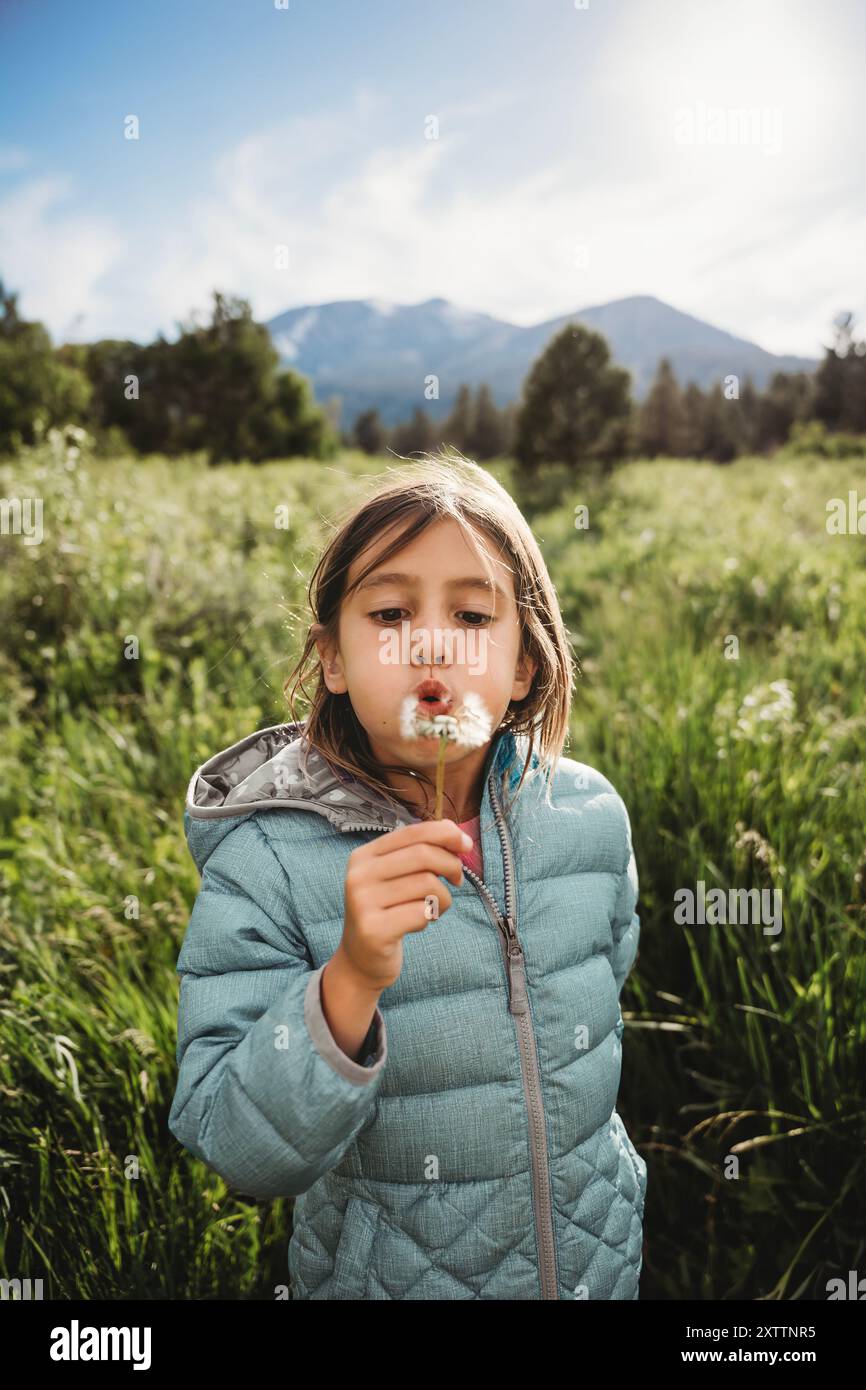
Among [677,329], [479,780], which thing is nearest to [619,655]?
[479,780]

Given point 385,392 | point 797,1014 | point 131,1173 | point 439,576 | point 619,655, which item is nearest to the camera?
point 439,576

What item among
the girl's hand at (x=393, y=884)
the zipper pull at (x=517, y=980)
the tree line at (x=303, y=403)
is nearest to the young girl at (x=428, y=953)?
the zipper pull at (x=517, y=980)

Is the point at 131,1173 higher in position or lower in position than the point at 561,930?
lower

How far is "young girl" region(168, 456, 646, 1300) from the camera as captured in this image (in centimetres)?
110

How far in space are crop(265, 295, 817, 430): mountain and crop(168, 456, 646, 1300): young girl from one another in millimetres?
82086

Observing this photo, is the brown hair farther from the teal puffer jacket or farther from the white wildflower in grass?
the white wildflower in grass

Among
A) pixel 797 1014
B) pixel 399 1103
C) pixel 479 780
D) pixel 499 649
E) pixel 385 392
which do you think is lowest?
pixel 797 1014

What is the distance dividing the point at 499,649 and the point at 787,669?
9.12 ft

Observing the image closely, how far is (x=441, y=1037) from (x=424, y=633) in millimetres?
582

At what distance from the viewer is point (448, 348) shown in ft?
490

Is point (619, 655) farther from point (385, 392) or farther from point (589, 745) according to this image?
point (385, 392)

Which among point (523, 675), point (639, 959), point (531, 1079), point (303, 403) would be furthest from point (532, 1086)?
point (303, 403)
